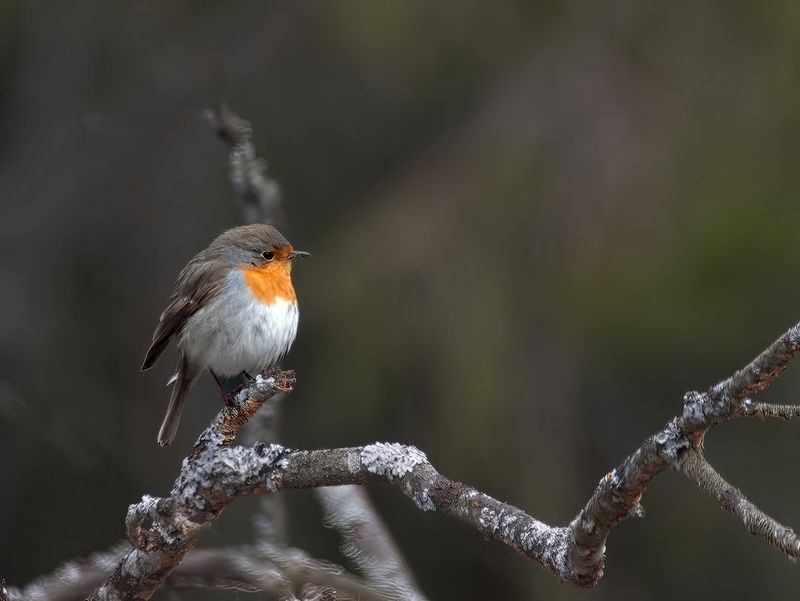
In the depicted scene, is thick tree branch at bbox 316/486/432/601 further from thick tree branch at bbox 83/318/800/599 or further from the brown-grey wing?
the brown-grey wing

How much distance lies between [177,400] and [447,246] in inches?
77.4

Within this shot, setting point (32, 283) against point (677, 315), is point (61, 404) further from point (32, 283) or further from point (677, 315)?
point (677, 315)

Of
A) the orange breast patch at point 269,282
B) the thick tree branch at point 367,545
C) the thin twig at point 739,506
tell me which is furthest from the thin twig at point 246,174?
the thin twig at point 739,506

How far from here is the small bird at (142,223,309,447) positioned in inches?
166

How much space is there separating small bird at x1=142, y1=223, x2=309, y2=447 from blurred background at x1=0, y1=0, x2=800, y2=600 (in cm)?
107

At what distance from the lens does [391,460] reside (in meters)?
2.15

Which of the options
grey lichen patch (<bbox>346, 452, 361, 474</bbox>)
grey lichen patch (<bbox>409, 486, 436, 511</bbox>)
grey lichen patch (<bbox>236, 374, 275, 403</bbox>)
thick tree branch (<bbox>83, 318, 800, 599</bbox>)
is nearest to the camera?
thick tree branch (<bbox>83, 318, 800, 599</bbox>)

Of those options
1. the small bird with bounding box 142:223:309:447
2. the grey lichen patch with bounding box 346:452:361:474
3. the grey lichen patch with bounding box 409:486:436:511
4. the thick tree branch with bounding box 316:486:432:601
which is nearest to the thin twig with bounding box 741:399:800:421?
the grey lichen patch with bounding box 409:486:436:511

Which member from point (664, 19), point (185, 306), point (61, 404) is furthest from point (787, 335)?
point (61, 404)

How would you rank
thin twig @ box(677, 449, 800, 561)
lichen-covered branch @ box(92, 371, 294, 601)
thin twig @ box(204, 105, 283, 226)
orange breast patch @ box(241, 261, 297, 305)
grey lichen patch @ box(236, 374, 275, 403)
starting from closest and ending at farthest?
thin twig @ box(677, 449, 800, 561) < lichen-covered branch @ box(92, 371, 294, 601) < grey lichen patch @ box(236, 374, 275, 403) < thin twig @ box(204, 105, 283, 226) < orange breast patch @ box(241, 261, 297, 305)

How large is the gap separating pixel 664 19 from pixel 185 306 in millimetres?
3164

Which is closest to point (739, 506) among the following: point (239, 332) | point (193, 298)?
point (239, 332)

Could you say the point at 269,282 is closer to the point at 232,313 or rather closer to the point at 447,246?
the point at 232,313

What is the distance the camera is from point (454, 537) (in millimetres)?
6184
